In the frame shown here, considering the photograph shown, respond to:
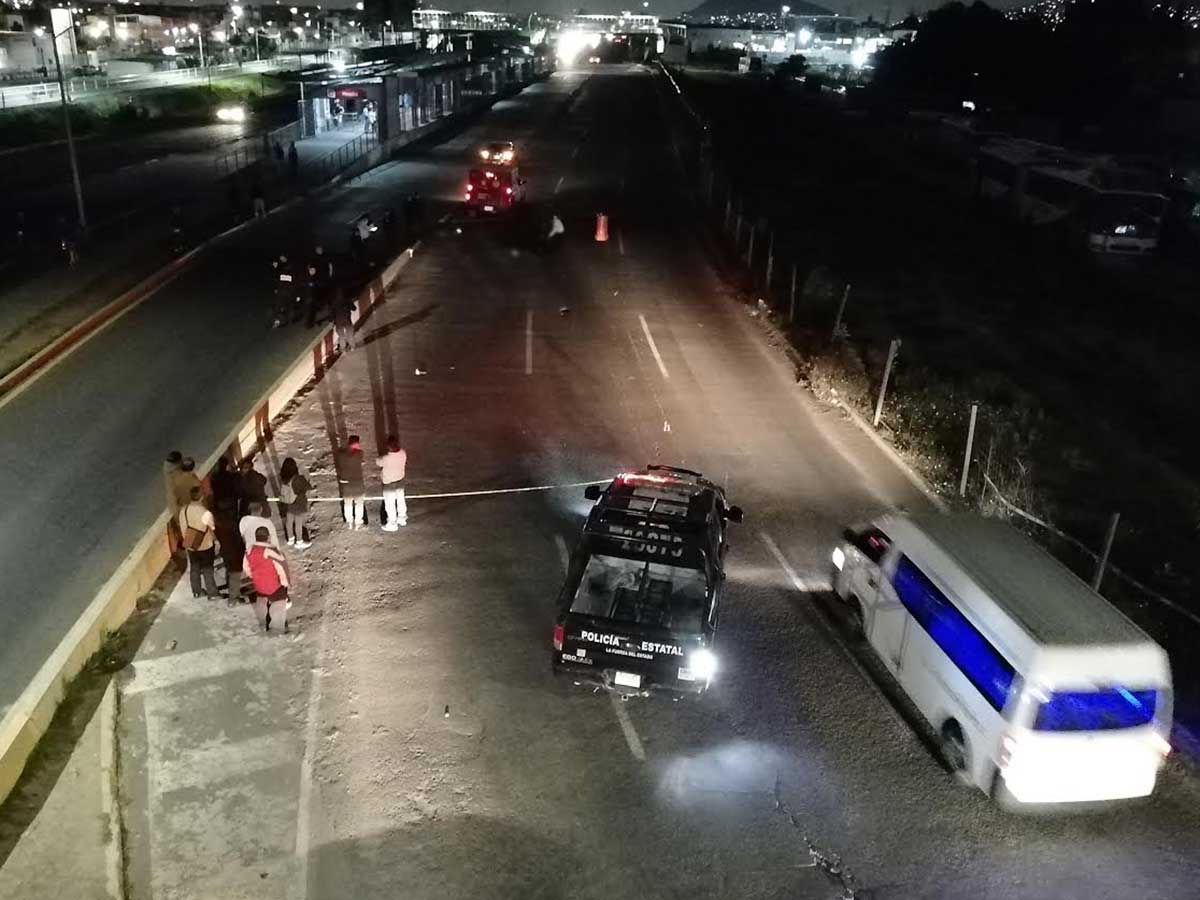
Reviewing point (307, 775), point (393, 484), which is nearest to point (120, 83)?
point (393, 484)

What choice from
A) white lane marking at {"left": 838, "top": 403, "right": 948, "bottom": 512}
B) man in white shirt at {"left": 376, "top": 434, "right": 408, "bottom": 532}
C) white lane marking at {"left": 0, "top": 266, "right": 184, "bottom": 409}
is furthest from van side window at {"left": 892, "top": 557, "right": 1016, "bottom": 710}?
white lane marking at {"left": 0, "top": 266, "right": 184, "bottom": 409}

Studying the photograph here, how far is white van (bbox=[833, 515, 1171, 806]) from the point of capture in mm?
7906

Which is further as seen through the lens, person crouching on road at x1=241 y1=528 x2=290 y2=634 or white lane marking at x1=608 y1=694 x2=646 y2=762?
person crouching on road at x1=241 y1=528 x2=290 y2=634

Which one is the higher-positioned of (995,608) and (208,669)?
(995,608)

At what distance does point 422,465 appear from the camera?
1558 centimetres

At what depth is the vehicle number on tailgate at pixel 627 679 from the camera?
9547 millimetres

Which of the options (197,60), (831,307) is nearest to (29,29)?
(197,60)

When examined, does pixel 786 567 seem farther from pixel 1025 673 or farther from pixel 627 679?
pixel 1025 673

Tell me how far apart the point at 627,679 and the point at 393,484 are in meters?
5.06

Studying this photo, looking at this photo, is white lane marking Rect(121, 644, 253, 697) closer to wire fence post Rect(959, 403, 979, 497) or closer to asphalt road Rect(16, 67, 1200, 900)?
asphalt road Rect(16, 67, 1200, 900)

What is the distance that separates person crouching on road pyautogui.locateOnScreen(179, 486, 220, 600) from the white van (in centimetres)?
787

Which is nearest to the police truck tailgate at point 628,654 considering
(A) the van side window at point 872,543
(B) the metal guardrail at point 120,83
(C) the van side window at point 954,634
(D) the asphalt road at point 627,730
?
(D) the asphalt road at point 627,730

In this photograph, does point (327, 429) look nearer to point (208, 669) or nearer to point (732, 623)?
point (208, 669)

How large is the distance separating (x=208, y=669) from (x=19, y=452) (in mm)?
7188
